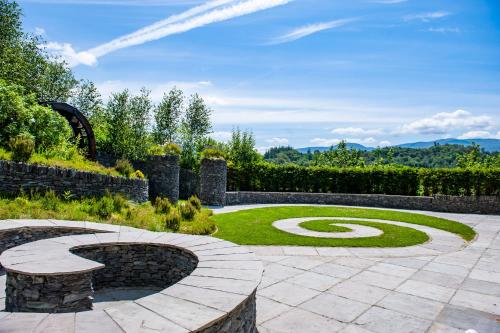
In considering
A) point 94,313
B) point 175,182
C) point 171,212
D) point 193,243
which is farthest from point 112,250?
point 175,182

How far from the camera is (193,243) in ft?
22.3

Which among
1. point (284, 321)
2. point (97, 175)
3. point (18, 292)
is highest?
point (97, 175)

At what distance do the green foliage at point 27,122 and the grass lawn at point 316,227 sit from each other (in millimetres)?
7246

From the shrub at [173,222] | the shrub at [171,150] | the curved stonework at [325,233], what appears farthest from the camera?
the shrub at [171,150]

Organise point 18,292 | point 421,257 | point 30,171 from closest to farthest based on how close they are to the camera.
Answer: point 18,292, point 421,257, point 30,171

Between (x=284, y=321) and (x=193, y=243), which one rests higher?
(x=193, y=243)

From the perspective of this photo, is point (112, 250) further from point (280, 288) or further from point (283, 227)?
point (283, 227)

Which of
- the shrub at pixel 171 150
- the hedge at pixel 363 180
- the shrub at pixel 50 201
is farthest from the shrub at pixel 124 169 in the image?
the hedge at pixel 363 180

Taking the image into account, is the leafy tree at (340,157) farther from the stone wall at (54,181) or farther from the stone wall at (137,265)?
the stone wall at (137,265)

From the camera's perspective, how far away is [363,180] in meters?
22.1

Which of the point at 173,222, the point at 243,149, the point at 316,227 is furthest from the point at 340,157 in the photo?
the point at 173,222

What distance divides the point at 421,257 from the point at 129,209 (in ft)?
28.0

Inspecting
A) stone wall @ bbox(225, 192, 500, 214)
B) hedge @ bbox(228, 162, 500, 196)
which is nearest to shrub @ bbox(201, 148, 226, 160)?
stone wall @ bbox(225, 192, 500, 214)

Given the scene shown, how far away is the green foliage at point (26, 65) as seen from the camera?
23594mm
